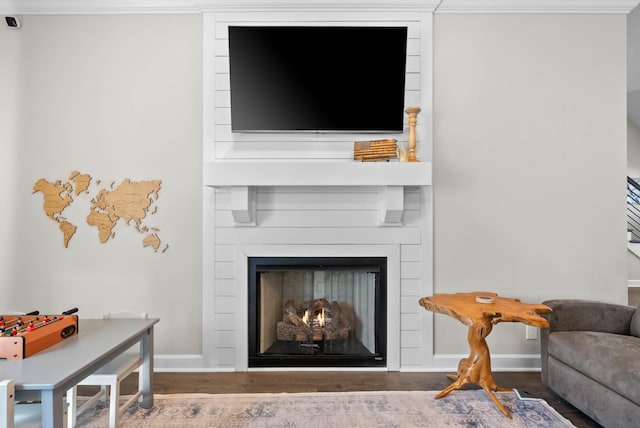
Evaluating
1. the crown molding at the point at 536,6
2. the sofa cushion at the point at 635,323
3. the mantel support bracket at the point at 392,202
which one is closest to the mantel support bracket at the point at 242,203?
the mantel support bracket at the point at 392,202

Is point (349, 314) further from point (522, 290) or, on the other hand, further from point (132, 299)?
point (132, 299)

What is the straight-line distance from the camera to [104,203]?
9.45 feet

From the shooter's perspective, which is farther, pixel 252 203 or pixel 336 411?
pixel 252 203

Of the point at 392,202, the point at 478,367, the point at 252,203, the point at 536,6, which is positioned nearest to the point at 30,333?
the point at 252,203

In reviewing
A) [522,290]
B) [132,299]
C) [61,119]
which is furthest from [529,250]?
[61,119]

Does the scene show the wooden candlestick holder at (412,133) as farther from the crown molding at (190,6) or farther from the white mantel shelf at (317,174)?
the crown molding at (190,6)

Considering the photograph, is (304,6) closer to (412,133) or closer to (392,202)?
(412,133)

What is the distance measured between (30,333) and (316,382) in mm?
1647

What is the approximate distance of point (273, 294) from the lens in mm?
3006

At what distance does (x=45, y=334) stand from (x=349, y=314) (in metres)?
1.91

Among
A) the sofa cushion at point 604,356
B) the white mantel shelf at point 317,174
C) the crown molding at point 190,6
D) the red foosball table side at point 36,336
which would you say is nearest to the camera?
the red foosball table side at point 36,336

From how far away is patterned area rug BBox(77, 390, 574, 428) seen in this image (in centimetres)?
214

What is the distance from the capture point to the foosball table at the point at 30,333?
5.23 feet

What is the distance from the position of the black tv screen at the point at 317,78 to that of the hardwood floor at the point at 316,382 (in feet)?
5.47
